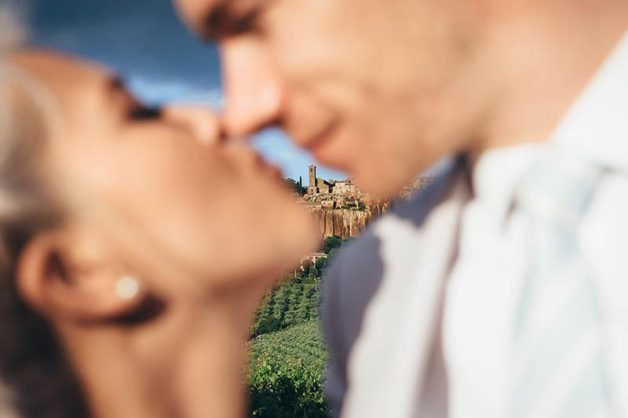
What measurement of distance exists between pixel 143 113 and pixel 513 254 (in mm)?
305

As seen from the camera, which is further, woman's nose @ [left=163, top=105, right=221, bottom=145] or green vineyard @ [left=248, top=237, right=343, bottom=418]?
green vineyard @ [left=248, top=237, right=343, bottom=418]

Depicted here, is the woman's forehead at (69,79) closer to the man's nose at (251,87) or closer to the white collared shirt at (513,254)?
the man's nose at (251,87)

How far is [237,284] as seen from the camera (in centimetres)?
55

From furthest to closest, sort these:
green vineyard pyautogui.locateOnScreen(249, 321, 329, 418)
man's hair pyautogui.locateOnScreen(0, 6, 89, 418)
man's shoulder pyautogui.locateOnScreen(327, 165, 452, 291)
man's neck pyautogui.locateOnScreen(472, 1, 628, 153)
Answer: green vineyard pyautogui.locateOnScreen(249, 321, 329, 418) → man's shoulder pyautogui.locateOnScreen(327, 165, 452, 291) → man's neck pyautogui.locateOnScreen(472, 1, 628, 153) → man's hair pyautogui.locateOnScreen(0, 6, 89, 418)

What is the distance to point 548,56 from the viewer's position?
61 cm

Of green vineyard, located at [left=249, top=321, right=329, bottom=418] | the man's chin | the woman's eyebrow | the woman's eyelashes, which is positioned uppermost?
green vineyard, located at [left=249, top=321, right=329, bottom=418]

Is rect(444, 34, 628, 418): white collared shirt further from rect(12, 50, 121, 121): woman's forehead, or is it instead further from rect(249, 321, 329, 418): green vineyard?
rect(249, 321, 329, 418): green vineyard

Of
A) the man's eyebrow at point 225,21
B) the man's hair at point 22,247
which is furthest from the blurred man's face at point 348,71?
the man's hair at point 22,247

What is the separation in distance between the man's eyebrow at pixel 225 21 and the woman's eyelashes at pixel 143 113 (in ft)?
0.23

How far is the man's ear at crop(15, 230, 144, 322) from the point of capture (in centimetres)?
49

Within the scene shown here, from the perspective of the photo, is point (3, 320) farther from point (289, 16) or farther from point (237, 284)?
point (289, 16)

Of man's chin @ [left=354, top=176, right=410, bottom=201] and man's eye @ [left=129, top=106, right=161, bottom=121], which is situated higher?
man's eye @ [left=129, top=106, right=161, bottom=121]

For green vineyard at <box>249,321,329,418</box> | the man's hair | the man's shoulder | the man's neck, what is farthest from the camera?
green vineyard at <box>249,321,329,418</box>

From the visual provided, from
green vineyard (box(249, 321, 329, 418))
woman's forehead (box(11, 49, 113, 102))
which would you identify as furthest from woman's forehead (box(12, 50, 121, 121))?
green vineyard (box(249, 321, 329, 418))
